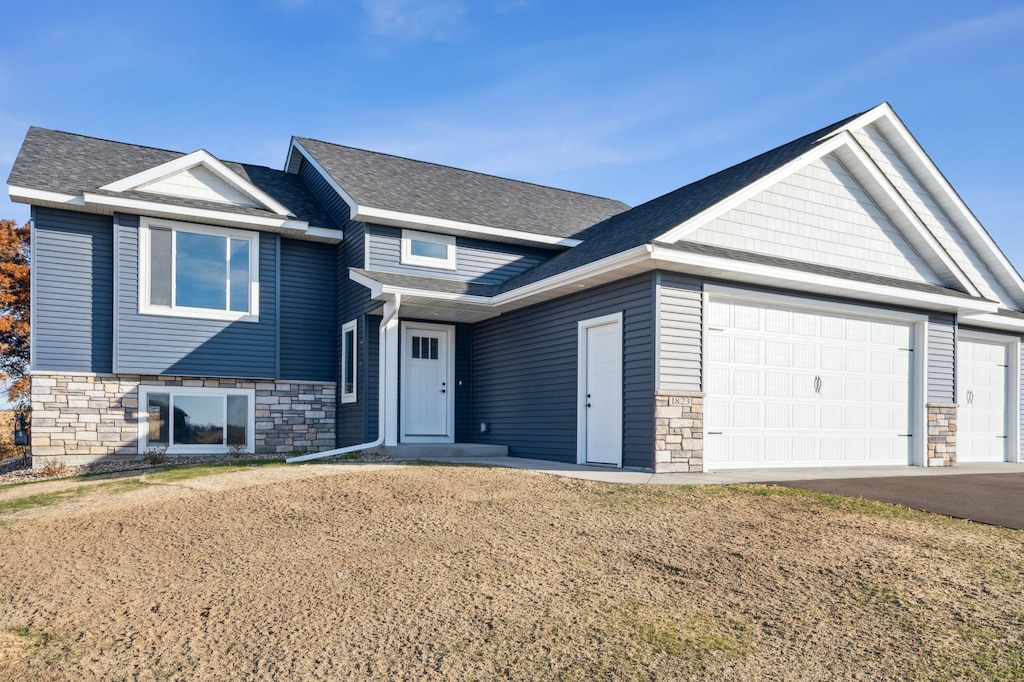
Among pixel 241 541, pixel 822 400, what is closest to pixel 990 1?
pixel 822 400

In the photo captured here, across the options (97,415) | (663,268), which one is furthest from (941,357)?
(97,415)

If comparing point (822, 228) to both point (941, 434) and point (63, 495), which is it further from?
point (63, 495)

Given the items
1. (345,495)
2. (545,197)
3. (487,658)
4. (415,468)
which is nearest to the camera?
(487,658)

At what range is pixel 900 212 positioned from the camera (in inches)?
483

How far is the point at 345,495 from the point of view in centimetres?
795

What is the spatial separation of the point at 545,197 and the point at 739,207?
7.36m

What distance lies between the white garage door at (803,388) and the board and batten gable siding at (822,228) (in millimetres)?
911

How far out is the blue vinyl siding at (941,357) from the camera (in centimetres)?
1275

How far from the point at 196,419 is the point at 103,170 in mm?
4906

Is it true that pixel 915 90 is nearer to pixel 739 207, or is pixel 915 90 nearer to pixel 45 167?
pixel 739 207

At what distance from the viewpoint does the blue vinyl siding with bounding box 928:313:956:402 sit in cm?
1275

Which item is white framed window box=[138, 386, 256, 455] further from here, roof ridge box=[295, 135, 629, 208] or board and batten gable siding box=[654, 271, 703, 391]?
board and batten gable siding box=[654, 271, 703, 391]

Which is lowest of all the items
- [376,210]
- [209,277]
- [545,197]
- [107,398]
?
[107,398]


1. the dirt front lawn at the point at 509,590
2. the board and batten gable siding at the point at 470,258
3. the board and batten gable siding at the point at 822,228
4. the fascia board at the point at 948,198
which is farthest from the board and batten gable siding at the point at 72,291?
the fascia board at the point at 948,198
